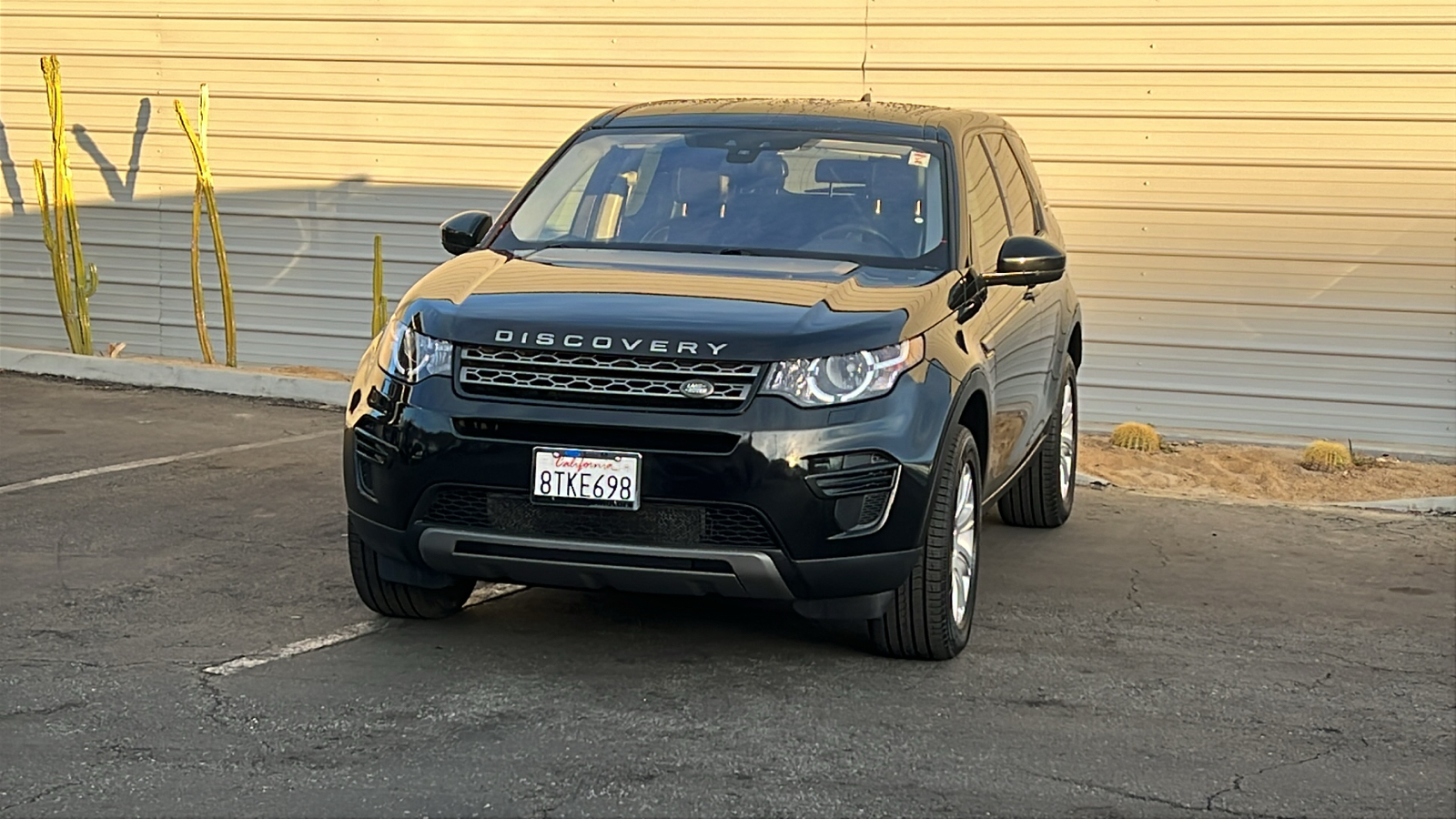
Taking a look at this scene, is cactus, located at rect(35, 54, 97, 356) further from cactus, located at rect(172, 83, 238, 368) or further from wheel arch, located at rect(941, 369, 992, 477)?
wheel arch, located at rect(941, 369, 992, 477)

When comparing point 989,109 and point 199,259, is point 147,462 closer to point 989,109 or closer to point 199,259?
point 199,259

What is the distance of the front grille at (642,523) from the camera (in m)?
5.02

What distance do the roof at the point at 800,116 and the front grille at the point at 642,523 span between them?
80.7 inches

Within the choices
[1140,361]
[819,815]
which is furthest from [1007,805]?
[1140,361]

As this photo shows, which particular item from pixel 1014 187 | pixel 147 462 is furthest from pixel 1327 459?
pixel 147 462

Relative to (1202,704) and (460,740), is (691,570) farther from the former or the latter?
(1202,704)

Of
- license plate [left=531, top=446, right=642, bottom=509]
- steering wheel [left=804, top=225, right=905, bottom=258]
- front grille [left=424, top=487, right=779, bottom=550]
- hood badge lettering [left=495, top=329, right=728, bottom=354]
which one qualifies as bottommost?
front grille [left=424, top=487, right=779, bottom=550]

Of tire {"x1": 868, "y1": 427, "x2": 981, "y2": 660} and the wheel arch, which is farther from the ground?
the wheel arch

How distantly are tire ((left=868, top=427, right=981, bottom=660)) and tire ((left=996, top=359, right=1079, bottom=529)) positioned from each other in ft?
7.16

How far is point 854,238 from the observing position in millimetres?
6203

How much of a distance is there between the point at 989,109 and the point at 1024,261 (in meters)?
5.64

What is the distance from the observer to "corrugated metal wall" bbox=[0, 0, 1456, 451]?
1095cm

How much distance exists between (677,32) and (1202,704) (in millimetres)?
7849

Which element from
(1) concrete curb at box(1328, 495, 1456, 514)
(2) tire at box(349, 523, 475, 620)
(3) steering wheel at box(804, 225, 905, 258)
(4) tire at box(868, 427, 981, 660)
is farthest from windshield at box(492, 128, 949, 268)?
(1) concrete curb at box(1328, 495, 1456, 514)
